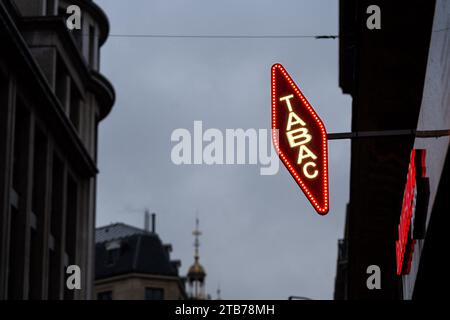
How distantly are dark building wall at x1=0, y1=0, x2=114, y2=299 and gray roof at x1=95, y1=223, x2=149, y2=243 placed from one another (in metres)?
52.6

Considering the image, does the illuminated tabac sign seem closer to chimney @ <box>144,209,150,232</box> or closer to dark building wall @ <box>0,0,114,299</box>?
dark building wall @ <box>0,0,114,299</box>

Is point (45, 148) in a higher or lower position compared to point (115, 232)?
lower

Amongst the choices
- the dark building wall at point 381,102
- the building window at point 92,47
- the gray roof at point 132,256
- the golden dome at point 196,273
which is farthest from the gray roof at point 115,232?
the dark building wall at point 381,102

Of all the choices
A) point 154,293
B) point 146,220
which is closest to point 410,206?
point 154,293

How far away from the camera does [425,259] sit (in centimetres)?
1656

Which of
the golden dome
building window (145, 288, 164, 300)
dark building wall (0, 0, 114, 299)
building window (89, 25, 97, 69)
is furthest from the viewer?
the golden dome

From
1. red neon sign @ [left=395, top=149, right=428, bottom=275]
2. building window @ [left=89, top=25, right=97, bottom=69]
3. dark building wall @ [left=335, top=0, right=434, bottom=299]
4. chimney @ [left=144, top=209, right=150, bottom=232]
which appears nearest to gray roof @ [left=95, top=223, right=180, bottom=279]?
chimney @ [left=144, top=209, right=150, bottom=232]

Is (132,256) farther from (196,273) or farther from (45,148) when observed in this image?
(45,148)

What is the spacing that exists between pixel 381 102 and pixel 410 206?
6.02 m

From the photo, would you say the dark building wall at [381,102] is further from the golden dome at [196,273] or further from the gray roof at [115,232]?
the golden dome at [196,273]

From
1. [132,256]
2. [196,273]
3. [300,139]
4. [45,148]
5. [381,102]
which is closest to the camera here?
[300,139]

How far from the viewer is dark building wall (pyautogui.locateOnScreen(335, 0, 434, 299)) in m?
20.1

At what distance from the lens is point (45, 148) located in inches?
1921
